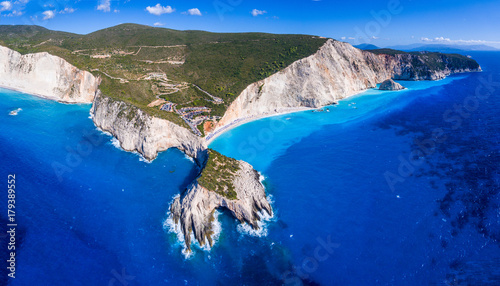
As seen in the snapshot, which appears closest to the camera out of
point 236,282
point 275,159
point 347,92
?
point 236,282

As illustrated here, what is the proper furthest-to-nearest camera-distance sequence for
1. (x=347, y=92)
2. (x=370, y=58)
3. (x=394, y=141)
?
(x=370, y=58) → (x=347, y=92) → (x=394, y=141)

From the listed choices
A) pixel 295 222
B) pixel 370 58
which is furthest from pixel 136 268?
pixel 370 58

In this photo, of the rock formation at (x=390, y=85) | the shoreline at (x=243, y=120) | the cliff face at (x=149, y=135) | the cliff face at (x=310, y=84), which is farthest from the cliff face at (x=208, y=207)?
the rock formation at (x=390, y=85)

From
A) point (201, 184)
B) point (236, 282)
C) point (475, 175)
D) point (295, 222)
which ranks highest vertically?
point (201, 184)

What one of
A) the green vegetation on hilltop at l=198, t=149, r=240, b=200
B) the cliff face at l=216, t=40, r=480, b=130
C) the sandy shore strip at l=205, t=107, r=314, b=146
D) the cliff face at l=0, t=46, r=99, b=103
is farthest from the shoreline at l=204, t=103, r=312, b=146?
the cliff face at l=0, t=46, r=99, b=103

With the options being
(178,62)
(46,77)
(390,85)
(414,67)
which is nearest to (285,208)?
(178,62)

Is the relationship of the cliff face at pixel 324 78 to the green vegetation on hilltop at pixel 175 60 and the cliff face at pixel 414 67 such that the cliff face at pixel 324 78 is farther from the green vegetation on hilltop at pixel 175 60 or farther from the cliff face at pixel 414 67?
the green vegetation on hilltop at pixel 175 60

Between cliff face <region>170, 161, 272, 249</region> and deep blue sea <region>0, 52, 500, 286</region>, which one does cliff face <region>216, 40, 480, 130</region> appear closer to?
deep blue sea <region>0, 52, 500, 286</region>

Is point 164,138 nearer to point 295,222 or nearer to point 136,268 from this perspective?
point 136,268
